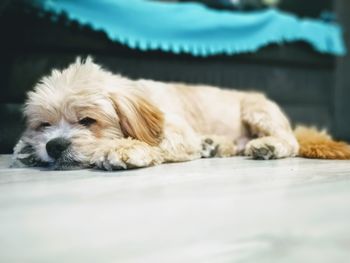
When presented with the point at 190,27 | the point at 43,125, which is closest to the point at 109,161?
the point at 43,125

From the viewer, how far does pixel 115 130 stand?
216 centimetres

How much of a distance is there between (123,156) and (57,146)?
0.29 meters

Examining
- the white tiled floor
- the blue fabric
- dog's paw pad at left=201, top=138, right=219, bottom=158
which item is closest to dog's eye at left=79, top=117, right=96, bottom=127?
the white tiled floor

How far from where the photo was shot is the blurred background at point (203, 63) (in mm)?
2895

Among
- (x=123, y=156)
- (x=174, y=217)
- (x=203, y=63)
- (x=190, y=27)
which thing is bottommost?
(x=174, y=217)

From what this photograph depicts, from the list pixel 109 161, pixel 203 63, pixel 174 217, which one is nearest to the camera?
pixel 174 217

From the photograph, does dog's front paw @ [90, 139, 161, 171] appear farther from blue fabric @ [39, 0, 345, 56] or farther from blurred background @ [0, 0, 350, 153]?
blue fabric @ [39, 0, 345, 56]

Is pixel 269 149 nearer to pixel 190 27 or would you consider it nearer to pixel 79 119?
pixel 79 119

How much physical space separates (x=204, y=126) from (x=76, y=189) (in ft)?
4.77

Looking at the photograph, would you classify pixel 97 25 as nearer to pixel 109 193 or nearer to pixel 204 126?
pixel 204 126

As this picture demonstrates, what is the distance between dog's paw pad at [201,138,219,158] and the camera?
262cm

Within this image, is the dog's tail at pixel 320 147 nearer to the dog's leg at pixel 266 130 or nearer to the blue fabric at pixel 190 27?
the dog's leg at pixel 266 130

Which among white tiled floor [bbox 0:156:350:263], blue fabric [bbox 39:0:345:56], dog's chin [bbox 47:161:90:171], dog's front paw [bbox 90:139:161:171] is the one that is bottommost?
white tiled floor [bbox 0:156:350:263]

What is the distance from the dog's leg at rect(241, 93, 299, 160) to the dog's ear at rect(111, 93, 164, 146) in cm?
58
